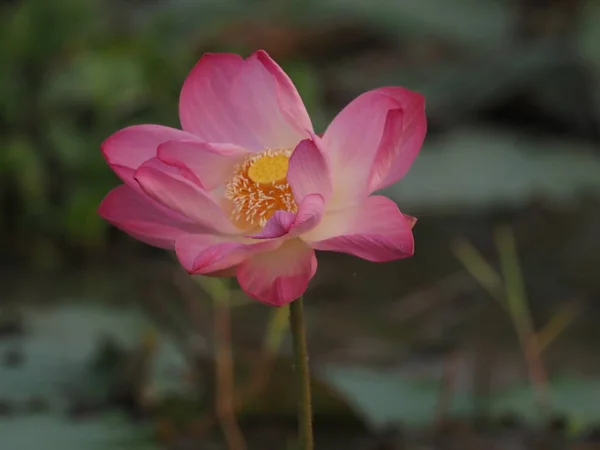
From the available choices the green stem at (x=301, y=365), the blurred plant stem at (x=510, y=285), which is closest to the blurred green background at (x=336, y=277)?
the blurred plant stem at (x=510, y=285)

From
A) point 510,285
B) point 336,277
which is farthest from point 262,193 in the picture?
point 336,277

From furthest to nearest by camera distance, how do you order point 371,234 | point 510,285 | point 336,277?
1. point 336,277
2. point 510,285
3. point 371,234

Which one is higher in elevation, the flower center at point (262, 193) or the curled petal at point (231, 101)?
the curled petal at point (231, 101)

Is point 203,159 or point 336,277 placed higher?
point 203,159

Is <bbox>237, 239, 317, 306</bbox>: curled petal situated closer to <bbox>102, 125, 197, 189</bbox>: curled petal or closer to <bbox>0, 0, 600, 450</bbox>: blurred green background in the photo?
<bbox>102, 125, 197, 189</bbox>: curled petal

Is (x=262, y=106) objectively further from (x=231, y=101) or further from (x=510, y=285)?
(x=510, y=285)

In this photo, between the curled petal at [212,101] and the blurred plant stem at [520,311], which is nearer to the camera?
the curled petal at [212,101]

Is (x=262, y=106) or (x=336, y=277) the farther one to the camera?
(x=336, y=277)

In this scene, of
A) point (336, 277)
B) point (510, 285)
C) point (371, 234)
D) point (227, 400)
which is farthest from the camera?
point (336, 277)

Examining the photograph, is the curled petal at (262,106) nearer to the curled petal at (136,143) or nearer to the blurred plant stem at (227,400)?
the curled petal at (136,143)
